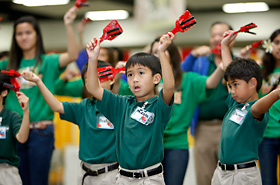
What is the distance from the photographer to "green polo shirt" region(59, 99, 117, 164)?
2.80 m

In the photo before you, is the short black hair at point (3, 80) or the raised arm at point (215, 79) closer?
the short black hair at point (3, 80)

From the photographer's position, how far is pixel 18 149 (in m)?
3.27

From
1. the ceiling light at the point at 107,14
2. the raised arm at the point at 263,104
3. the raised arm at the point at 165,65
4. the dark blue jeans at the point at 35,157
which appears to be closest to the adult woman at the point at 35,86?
the dark blue jeans at the point at 35,157

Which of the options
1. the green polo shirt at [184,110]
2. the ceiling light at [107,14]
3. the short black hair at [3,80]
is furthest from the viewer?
the ceiling light at [107,14]

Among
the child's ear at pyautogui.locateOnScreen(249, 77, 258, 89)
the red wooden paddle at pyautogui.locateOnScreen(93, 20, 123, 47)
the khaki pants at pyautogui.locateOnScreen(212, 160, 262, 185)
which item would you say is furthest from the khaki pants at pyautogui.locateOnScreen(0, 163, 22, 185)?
the child's ear at pyautogui.locateOnScreen(249, 77, 258, 89)

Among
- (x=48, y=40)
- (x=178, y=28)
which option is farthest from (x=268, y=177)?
(x=48, y=40)

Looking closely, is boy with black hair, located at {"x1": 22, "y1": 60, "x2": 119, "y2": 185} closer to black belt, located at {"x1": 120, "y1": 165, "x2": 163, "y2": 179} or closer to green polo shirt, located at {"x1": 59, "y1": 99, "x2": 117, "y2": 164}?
green polo shirt, located at {"x1": 59, "y1": 99, "x2": 117, "y2": 164}

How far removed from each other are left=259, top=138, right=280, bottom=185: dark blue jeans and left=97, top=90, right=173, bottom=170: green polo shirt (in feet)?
3.86

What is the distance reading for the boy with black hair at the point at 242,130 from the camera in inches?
98.1

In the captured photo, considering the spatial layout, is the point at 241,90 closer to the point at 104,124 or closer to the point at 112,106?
the point at 112,106

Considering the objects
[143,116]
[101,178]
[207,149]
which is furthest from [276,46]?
[101,178]

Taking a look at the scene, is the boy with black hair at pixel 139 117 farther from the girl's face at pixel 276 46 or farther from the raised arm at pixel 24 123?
the girl's face at pixel 276 46

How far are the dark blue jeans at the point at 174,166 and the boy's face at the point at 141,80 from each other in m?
0.78

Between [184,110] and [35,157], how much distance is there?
1.32 m
